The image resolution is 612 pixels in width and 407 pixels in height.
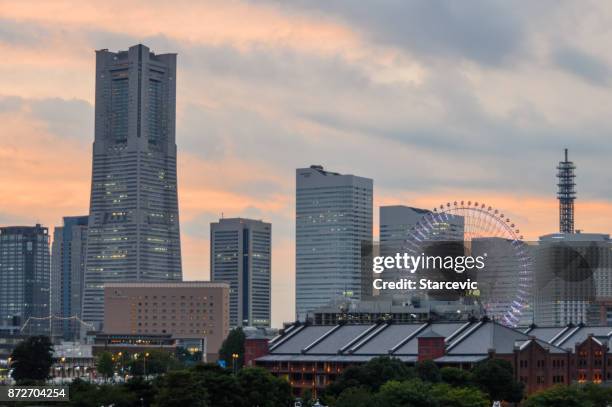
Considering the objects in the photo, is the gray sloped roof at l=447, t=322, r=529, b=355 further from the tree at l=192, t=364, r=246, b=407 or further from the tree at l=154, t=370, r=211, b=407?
the tree at l=154, t=370, r=211, b=407

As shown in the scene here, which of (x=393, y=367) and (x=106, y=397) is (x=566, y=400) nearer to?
(x=393, y=367)

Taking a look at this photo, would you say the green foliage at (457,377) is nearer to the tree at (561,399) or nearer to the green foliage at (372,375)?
the green foliage at (372,375)

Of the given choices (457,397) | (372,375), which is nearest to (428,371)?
(372,375)

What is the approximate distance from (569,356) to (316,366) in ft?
120

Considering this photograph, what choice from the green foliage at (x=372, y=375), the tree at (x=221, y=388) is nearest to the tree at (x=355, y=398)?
the green foliage at (x=372, y=375)

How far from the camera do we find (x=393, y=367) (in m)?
170

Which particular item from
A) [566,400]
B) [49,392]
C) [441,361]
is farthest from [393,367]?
[49,392]

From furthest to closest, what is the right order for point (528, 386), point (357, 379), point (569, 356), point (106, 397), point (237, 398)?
point (569, 356) → point (528, 386) → point (357, 379) → point (237, 398) → point (106, 397)

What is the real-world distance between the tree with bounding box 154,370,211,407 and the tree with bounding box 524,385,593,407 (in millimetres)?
36989

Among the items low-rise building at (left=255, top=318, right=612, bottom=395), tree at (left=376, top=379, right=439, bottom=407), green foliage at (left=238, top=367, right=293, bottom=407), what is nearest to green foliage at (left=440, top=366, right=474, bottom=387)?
low-rise building at (left=255, top=318, right=612, bottom=395)

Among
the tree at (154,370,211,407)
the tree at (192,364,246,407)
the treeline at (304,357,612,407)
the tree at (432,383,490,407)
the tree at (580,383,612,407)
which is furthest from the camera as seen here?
the tree at (580,383,612,407)

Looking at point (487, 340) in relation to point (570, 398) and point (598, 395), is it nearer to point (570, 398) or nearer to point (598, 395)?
point (598, 395)

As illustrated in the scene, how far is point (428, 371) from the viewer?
170 m

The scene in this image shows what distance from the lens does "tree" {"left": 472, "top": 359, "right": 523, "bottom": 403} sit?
548ft
